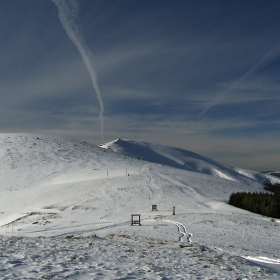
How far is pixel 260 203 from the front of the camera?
33281mm

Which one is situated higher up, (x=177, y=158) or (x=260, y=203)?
(x=177, y=158)

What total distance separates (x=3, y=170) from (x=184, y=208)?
36.4 m

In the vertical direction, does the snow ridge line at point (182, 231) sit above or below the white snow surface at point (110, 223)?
below

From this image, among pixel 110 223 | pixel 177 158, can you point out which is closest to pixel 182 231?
pixel 110 223

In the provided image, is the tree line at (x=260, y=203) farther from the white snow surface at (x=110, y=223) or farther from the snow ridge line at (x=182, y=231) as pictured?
the snow ridge line at (x=182, y=231)

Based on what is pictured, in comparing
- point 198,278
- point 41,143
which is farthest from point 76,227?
point 41,143

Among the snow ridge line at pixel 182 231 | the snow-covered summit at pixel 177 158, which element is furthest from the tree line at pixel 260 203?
the snow-covered summit at pixel 177 158

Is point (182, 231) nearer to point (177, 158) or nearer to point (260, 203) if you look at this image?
point (260, 203)

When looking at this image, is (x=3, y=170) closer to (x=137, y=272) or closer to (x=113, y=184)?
(x=113, y=184)

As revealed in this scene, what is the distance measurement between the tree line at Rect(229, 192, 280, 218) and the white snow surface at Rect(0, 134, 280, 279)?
166 centimetres

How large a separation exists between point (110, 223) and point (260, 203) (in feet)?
55.9

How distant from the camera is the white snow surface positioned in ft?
30.7

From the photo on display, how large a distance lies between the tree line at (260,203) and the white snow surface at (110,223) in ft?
5.45

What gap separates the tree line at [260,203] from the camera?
3200 cm
